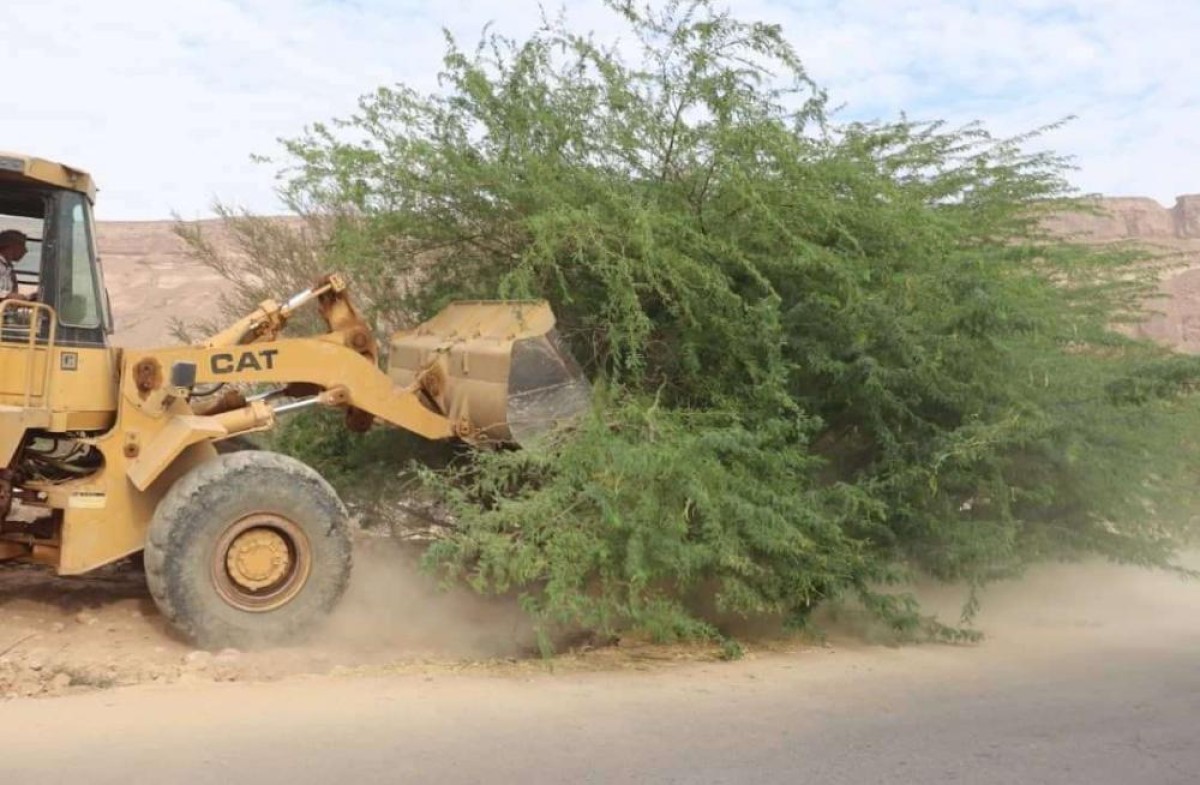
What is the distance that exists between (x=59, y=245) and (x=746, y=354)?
4734 mm

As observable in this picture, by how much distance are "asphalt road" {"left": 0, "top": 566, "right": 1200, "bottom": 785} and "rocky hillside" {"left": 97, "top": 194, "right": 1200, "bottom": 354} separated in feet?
126

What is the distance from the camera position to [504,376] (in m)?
8.20

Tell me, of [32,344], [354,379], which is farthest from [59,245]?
[354,379]

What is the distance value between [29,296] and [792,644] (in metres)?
5.42

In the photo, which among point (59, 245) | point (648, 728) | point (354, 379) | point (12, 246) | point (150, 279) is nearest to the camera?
point (648, 728)

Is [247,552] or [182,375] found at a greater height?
[182,375]

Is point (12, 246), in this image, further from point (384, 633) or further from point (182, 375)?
point (384, 633)

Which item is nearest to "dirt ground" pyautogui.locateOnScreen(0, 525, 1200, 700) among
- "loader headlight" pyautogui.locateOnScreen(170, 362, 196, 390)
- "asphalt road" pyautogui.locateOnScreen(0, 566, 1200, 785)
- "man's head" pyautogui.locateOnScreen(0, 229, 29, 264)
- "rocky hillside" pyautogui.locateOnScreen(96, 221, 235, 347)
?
"asphalt road" pyautogui.locateOnScreen(0, 566, 1200, 785)

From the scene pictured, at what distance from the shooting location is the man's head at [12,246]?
7609 mm

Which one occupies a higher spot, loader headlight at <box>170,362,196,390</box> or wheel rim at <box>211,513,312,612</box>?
loader headlight at <box>170,362,196,390</box>

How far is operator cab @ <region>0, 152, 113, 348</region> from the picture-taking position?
741cm

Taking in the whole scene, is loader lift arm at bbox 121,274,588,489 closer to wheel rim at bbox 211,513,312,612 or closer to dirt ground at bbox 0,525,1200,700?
wheel rim at bbox 211,513,312,612

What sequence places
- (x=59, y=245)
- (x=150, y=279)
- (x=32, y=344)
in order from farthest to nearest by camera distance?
1. (x=150, y=279)
2. (x=59, y=245)
3. (x=32, y=344)

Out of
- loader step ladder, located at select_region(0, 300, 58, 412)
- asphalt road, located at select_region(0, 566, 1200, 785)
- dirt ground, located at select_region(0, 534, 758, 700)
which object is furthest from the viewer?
loader step ladder, located at select_region(0, 300, 58, 412)
